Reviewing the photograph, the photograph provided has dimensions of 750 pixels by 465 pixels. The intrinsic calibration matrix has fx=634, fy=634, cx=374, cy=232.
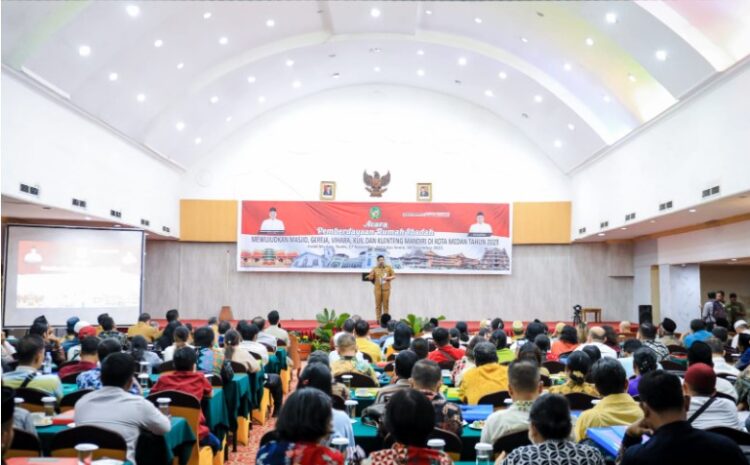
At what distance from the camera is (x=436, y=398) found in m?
3.47

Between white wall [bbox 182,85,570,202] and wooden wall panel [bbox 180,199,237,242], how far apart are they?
15.5 inches

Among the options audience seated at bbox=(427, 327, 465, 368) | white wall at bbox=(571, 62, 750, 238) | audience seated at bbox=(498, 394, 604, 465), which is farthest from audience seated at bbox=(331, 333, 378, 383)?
white wall at bbox=(571, 62, 750, 238)

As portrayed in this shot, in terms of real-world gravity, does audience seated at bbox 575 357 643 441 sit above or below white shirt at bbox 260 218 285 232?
below

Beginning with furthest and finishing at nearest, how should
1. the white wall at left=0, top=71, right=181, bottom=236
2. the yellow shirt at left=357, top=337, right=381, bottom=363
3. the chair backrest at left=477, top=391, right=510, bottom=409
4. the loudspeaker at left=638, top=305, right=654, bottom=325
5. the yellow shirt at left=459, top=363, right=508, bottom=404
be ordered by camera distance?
the loudspeaker at left=638, top=305, right=654, bottom=325
the white wall at left=0, top=71, right=181, bottom=236
the yellow shirt at left=357, top=337, right=381, bottom=363
the yellow shirt at left=459, top=363, right=508, bottom=404
the chair backrest at left=477, top=391, right=510, bottom=409

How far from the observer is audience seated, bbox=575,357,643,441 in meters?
3.44

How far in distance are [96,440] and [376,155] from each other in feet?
48.8

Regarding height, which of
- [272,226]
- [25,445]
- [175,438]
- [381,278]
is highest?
[272,226]

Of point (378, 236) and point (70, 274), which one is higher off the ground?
point (378, 236)

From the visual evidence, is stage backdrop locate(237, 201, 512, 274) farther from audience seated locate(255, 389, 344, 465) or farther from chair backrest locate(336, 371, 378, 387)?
audience seated locate(255, 389, 344, 465)

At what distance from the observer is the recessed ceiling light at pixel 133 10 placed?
1014 cm

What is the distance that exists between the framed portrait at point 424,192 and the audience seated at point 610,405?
45.5 feet

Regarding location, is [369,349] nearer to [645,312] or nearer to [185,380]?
[185,380]

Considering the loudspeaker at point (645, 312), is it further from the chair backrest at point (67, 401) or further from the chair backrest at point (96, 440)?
the chair backrest at point (96, 440)

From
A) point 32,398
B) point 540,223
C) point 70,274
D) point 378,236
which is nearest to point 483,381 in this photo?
point 32,398
